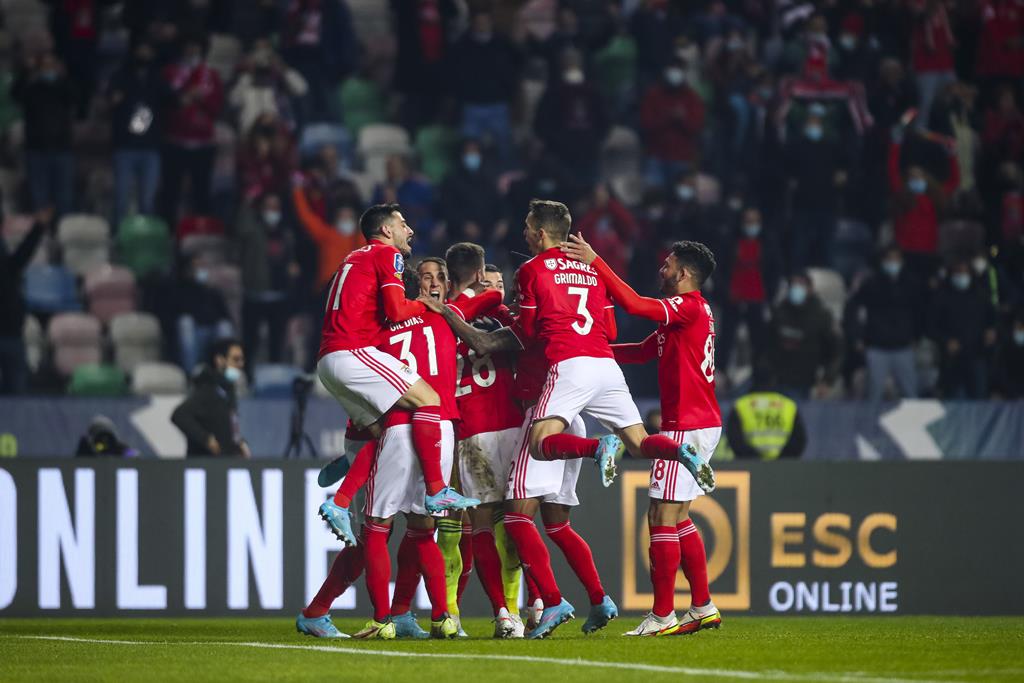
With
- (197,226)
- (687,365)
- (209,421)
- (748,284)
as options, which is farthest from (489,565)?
(197,226)

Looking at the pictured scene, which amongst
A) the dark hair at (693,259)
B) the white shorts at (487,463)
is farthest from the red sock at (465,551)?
the dark hair at (693,259)

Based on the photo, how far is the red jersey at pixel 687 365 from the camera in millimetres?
8969

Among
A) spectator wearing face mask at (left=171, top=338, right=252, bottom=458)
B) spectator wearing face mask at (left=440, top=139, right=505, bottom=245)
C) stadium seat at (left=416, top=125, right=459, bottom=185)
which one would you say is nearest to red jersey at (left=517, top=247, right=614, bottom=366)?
spectator wearing face mask at (left=171, top=338, right=252, bottom=458)

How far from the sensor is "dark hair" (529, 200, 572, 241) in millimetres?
8984

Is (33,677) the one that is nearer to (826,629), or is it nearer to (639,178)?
(826,629)

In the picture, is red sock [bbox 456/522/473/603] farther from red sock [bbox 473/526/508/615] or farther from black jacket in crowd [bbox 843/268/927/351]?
black jacket in crowd [bbox 843/268/927/351]

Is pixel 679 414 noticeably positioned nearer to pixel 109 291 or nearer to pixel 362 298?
pixel 362 298

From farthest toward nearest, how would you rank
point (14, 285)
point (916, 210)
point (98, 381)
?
point (916, 210) < point (98, 381) < point (14, 285)

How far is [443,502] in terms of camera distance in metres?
8.52

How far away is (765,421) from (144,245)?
285 inches

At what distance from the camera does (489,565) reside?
29.6 feet

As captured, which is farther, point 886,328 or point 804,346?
point 886,328

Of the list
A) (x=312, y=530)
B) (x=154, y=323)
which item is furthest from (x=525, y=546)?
(x=154, y=323)

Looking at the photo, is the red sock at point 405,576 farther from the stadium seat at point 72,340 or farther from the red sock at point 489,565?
the stadium seat at point 72,340
